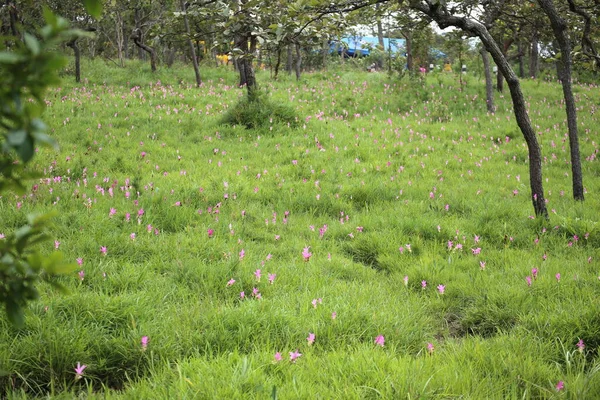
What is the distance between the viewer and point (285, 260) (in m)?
5.07

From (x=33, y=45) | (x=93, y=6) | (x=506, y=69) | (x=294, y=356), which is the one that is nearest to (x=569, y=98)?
(x=506, y=69)

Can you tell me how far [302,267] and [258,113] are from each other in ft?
21.8

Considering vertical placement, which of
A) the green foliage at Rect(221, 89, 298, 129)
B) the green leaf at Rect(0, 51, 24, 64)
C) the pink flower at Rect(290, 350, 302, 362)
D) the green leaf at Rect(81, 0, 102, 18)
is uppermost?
the green leaf at Rect(81, 0, 102, 18)

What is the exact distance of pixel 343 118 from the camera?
12.5 meters

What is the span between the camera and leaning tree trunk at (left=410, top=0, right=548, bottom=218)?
528cm

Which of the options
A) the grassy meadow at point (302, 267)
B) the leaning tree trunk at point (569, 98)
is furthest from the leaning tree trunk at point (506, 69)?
the leaning tree trunk at point (569, 98)

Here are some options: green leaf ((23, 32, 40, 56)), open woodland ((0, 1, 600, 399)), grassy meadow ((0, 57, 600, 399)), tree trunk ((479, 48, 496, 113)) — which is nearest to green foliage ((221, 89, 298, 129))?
open woodland ((0, 1, 600, 399))

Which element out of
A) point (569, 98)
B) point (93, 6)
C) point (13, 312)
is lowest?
point (13, 312)

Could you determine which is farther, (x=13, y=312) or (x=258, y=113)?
(x=258, y=113)

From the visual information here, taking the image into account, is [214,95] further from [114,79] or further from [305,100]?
[114,79]

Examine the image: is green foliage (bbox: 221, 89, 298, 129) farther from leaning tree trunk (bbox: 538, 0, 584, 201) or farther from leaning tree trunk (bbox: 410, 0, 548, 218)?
leaning tree trunk (bbox: 538, 0, 584, 201)

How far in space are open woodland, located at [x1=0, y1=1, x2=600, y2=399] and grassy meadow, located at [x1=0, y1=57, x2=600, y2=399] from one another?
0.02 meters

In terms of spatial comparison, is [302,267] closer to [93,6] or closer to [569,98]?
[93,6]

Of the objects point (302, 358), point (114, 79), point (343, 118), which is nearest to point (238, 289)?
point (302, 358)
